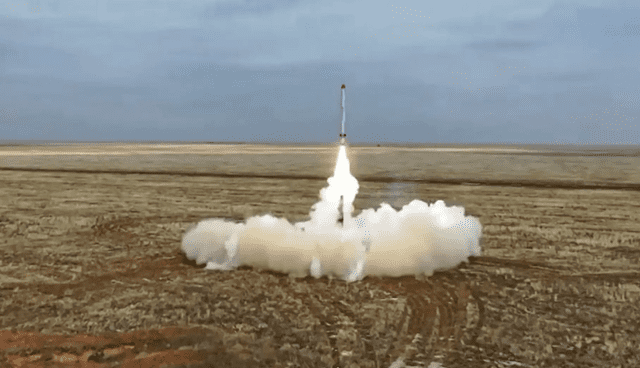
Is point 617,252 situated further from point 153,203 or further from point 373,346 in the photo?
point 153,203

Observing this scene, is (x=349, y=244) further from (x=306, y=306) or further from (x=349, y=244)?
(x=306, y=306)

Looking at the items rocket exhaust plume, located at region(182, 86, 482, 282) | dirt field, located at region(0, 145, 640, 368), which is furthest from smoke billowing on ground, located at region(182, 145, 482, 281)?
dirt field, located at region(0, 145, 640, 368)

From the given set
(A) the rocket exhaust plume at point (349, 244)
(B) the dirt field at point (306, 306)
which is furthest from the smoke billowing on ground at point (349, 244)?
(B) the dirt field at point (306, 306)

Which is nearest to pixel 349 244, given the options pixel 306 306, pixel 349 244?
pixel 349 244

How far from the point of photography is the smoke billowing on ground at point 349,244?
1344 centimetres

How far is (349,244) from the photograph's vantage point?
13539mm

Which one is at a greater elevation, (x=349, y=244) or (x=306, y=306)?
(x=349, y=244)

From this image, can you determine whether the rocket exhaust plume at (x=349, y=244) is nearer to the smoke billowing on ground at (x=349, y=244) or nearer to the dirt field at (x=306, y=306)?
the smoke billowing on ground at (x=349, y=244)

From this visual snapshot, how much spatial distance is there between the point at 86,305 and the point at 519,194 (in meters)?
28.1

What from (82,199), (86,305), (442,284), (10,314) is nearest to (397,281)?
(442,284)

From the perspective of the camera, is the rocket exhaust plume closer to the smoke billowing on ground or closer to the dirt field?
the smoke billowing on ground

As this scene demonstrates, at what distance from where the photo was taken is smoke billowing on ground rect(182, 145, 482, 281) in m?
13.4

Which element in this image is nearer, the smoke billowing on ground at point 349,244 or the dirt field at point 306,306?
the dirt field at point 306,306

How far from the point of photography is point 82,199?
2911 centimetres
